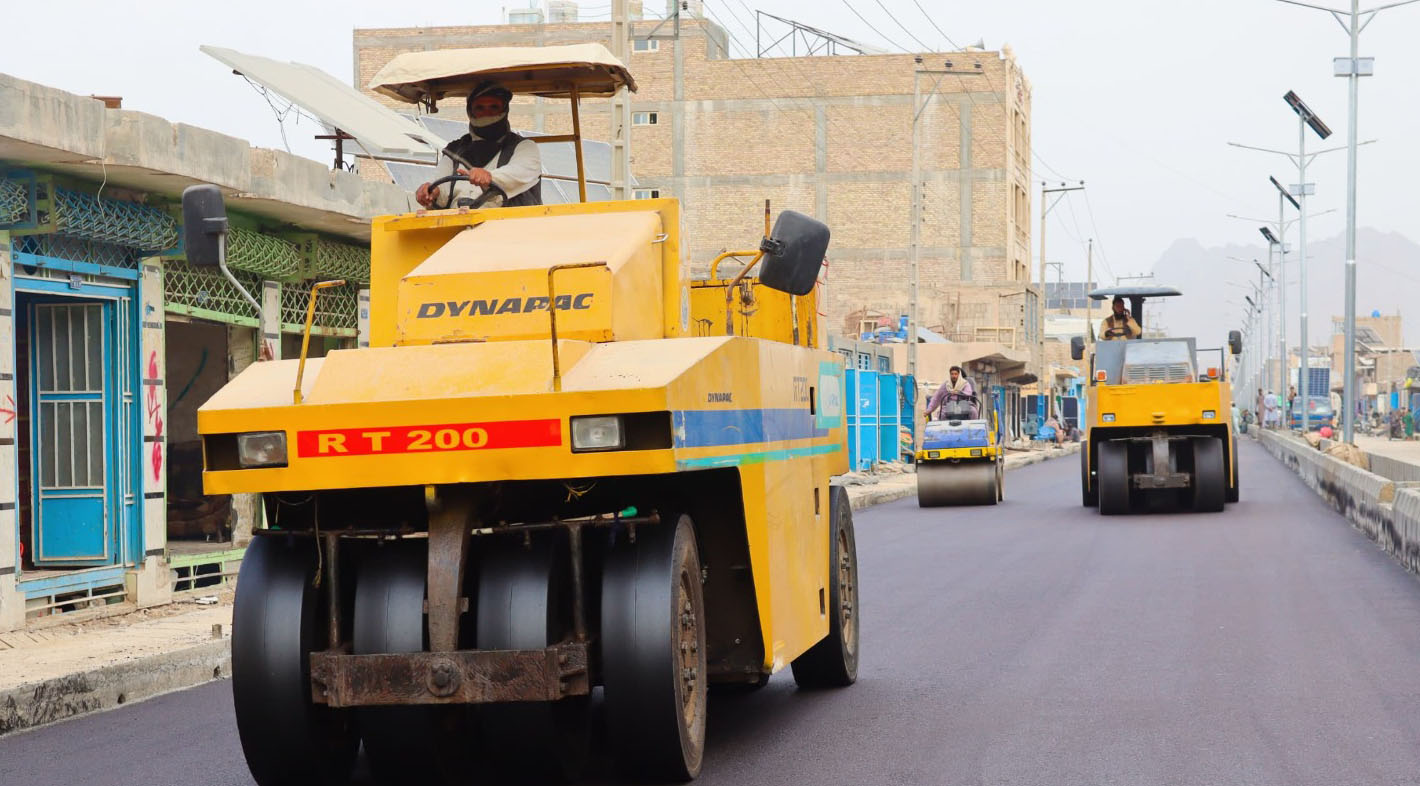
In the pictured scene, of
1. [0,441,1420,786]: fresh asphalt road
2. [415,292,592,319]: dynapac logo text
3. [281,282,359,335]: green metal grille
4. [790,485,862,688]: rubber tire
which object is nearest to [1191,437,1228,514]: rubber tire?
[0,441,1420,786]: fresh asphalt road

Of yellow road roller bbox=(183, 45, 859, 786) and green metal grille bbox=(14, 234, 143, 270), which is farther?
green metal grille bbox=(14, 234, 143, 270)

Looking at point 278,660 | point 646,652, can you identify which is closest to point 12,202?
point 278,660

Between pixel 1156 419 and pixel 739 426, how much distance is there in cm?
1797

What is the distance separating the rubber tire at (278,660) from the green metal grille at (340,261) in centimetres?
1065

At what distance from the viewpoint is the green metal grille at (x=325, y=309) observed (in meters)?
16.9

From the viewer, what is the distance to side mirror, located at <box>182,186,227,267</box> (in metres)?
7.01

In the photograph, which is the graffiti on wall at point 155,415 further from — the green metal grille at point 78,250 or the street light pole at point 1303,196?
the street light pole at point 1303,196

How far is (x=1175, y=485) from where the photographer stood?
24094 millimetres

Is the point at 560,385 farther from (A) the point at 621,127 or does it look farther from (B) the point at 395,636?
(A) the point at 621,127

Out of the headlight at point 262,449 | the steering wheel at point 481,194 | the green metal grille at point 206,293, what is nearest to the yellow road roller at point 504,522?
the headlight at point 262,449

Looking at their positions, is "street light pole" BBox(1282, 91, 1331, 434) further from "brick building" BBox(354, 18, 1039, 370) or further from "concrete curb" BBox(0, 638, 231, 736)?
"concrete curb" BBox(0, 638, 231, 736)

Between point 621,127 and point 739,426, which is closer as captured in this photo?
point 739,426

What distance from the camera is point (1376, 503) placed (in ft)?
63.5

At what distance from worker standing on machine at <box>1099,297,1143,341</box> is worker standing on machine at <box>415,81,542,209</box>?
18.0 meters
